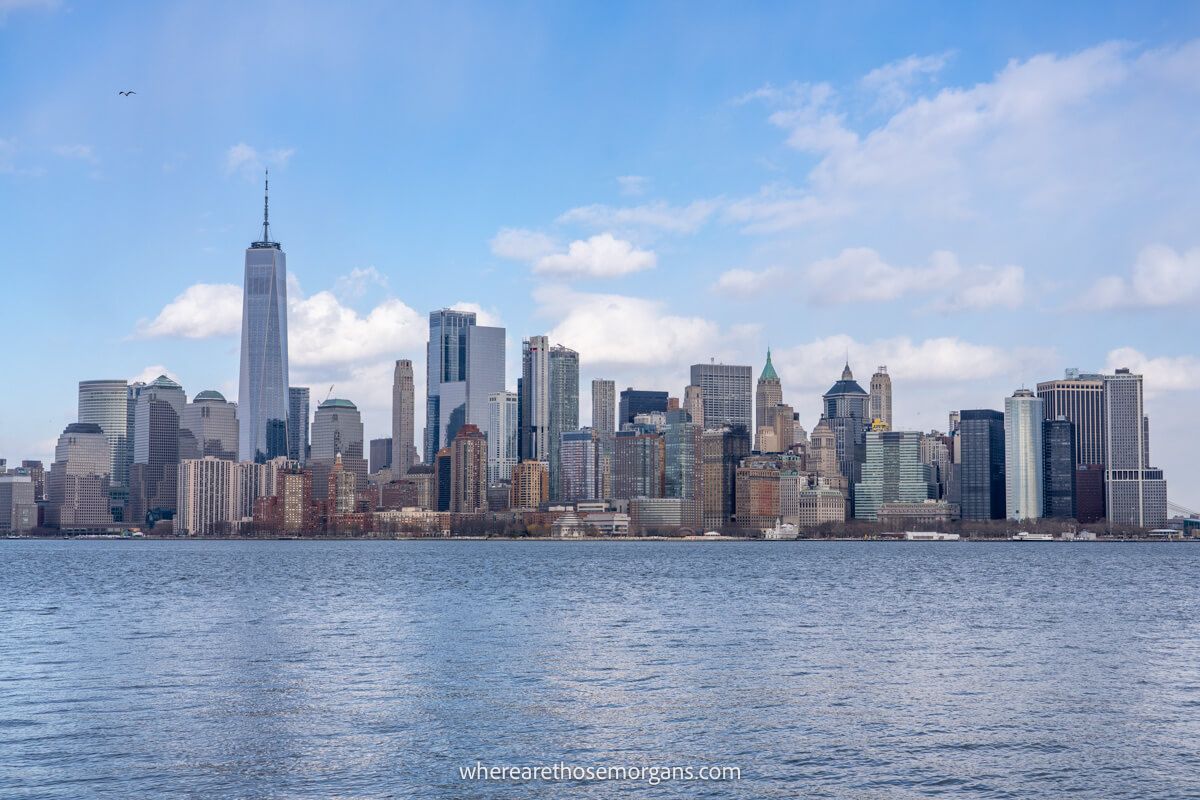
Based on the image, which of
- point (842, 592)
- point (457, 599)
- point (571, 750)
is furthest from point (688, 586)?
point (571, 750)

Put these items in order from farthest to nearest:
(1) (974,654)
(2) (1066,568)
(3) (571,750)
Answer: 1. (2) (1066,568)
2. (1) (974,654)
3. (3) (571,750)

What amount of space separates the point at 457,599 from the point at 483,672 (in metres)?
41.5

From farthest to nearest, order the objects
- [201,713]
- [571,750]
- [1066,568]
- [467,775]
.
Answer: [1066,568]
[201,713]
[571,750]
[467,775]

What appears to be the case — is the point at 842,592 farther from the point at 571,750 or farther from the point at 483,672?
the point at 571,750

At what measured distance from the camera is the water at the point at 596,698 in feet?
110

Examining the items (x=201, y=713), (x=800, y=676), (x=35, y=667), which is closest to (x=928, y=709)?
(x=800, y=676)

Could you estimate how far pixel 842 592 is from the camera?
4082 inches

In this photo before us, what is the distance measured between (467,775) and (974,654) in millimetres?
31696

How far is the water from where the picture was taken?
33.4 m

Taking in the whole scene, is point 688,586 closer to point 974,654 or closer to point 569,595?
point 569,595

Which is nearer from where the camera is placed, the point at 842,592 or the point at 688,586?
the point at 842,592

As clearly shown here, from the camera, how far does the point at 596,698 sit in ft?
144

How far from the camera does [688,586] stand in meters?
111

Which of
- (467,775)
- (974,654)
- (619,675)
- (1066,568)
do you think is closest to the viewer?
(467,775)
